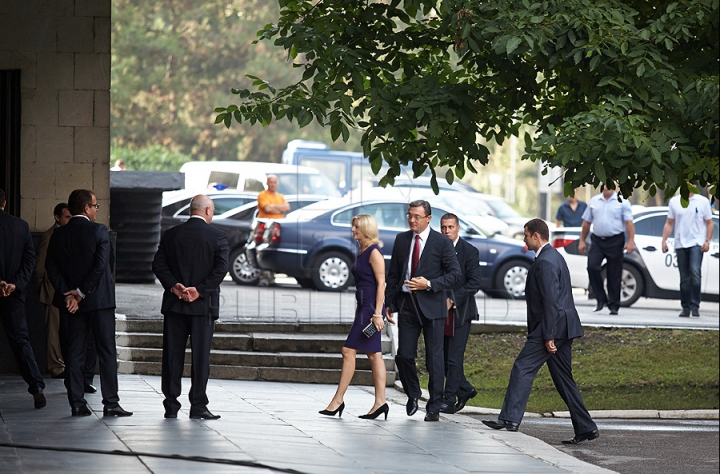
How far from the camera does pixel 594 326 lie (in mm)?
14461

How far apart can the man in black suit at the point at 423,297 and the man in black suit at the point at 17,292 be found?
298 centimetres

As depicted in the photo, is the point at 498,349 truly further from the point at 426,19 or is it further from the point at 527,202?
the point at 527,202

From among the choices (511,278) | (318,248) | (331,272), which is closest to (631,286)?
(511,278)

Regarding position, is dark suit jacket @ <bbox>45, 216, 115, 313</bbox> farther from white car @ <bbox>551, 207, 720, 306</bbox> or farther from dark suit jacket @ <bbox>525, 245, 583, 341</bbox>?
white car @ <bbox>551, 207, 720, 306</bbox>

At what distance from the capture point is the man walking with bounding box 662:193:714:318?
1577cm

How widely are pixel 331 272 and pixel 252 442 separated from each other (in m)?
10.0

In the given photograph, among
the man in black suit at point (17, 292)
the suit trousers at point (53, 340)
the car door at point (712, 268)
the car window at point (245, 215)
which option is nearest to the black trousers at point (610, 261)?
the car door at point (712, 268)

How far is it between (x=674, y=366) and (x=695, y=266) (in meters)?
2.94

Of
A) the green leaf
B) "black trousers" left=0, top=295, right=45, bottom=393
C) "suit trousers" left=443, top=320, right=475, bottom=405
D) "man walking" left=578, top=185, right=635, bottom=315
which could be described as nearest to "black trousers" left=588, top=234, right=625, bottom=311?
"man walking" left=578, top=185, right=635, bottom=315

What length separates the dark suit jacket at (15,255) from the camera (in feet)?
30.4

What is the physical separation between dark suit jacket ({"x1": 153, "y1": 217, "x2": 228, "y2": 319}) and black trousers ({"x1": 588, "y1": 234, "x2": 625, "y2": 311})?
838 cm

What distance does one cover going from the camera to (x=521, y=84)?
10.2 m

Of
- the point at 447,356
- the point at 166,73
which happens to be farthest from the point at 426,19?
the point at 166,73

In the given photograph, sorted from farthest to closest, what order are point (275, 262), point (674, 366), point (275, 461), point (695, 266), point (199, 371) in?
point (275, 262) → point (695, 266) → point (674, 366) → point (199, 371) → point (275, 461)
